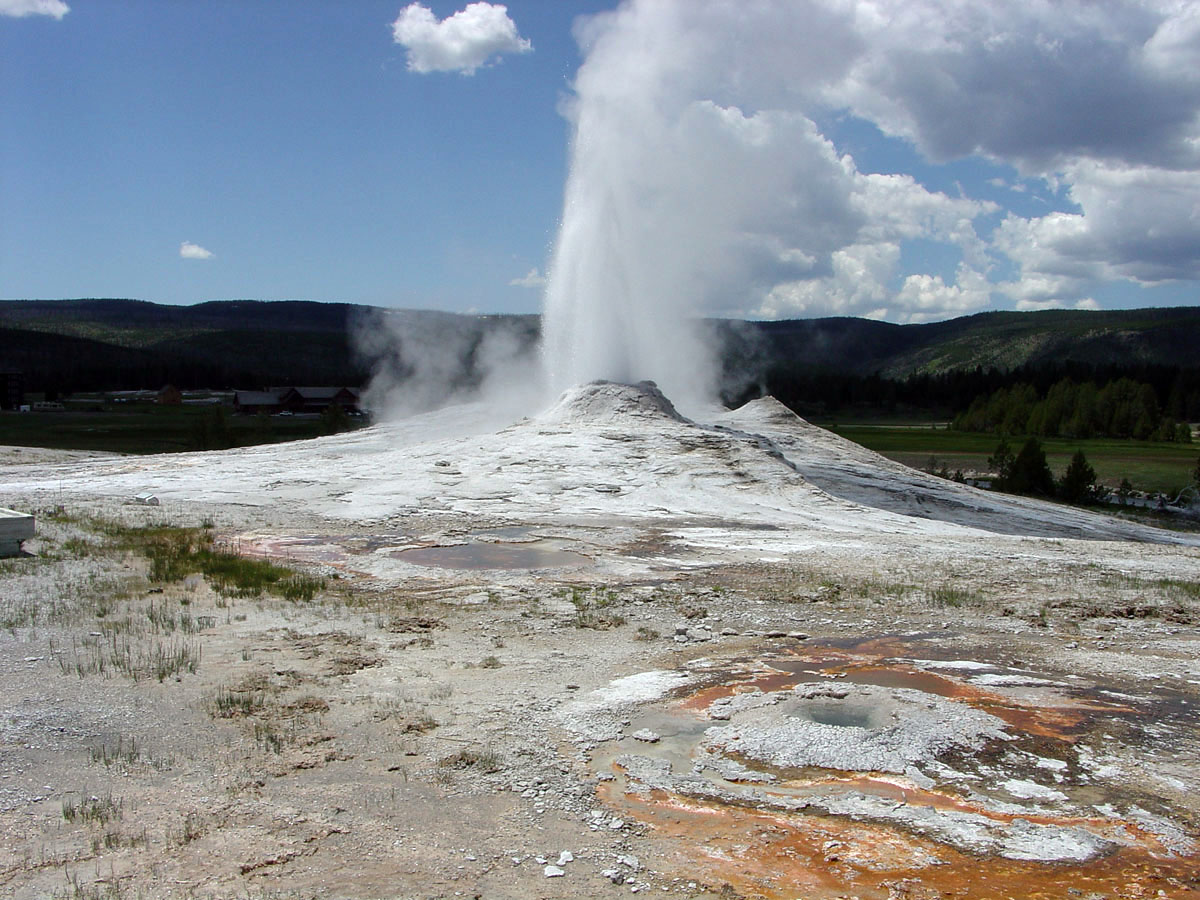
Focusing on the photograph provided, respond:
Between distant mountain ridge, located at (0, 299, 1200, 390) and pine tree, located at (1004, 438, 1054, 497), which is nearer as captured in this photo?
pine tree, located at (1004, 438, 1054, 497)

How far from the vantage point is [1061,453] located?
173ft

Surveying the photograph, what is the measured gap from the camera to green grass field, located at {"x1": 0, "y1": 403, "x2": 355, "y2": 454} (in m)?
41.2

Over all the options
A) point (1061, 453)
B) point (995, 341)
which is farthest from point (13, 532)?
point (995, 341)

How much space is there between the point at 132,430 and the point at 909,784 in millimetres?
51428

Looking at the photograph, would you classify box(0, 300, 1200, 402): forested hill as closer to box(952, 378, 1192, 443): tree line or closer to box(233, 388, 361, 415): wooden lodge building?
box(233, 388, 361, 415): wooden lodge building

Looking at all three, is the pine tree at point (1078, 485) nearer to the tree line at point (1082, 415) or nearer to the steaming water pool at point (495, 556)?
the steaming water pool at point (495, 556)

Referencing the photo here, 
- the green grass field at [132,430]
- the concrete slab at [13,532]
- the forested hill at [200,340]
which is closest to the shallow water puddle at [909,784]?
the concrete slab at [13,532]

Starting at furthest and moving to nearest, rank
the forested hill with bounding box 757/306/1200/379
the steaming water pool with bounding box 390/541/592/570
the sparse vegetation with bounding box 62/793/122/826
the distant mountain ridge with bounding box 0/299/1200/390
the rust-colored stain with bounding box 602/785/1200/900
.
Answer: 1. the forested hill with bounding box 757/306/1200/379
2. the distant mountain ridge with bounding box 0/299/1200/390
3. the steaming water pool with bounding box 390/541/592/570
4. the sparse vegetation with bounding box 62/793/122/826
5. the rust-colored stain with bounding box 602/785/1200/900

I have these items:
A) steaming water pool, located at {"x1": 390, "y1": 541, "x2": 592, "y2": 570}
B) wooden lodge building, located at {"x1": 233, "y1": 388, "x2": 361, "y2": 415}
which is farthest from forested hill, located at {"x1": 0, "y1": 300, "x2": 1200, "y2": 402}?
steaming water pool, located at {"x1": 390, "y1": 541, "x2": 592, "y2": 570}

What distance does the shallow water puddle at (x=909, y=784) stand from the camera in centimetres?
396

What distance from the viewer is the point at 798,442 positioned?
83.1 feet

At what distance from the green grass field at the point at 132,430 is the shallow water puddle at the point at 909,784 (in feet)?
121

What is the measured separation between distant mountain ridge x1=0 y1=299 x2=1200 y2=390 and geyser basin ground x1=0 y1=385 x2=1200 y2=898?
6545 centimetres

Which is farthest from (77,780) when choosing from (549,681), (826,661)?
(826,661)
